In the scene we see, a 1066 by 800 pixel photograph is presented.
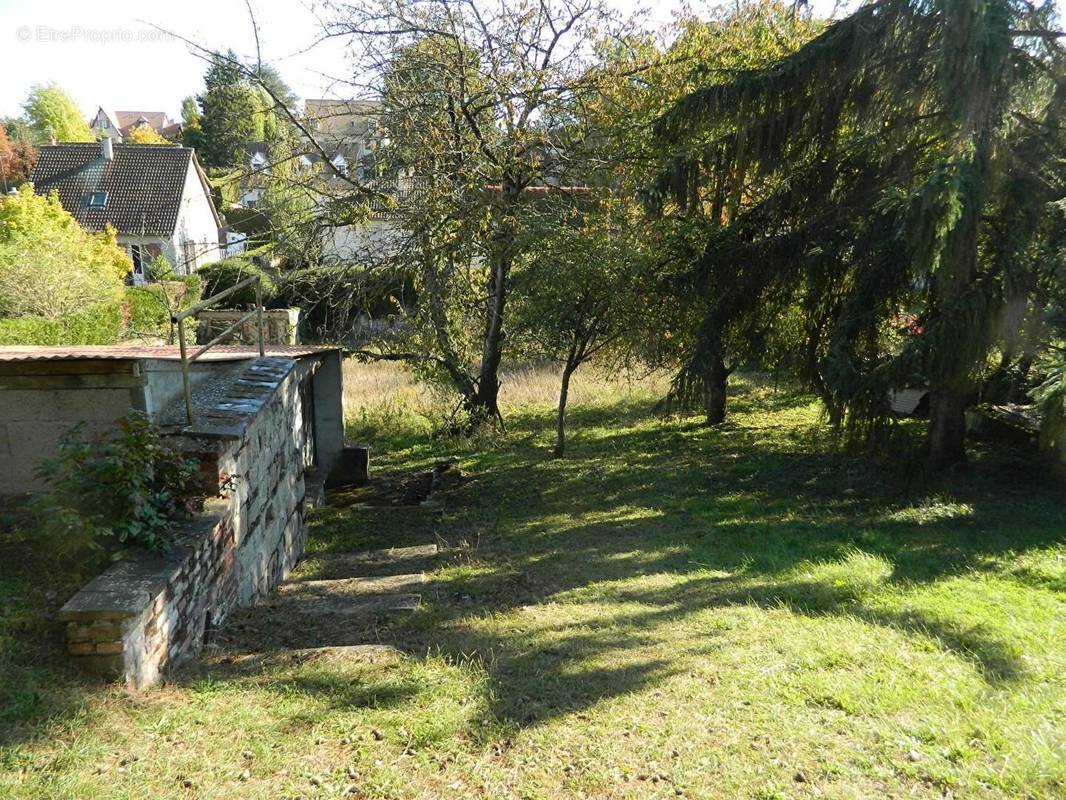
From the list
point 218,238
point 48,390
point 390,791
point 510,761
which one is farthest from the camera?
point 218,238

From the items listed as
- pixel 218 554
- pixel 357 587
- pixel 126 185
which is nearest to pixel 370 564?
pixel 357 587

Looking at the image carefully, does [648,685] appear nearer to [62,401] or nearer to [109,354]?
[109,354]

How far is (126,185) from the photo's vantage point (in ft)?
106

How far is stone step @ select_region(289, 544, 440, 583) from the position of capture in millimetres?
7391

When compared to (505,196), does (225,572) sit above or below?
below

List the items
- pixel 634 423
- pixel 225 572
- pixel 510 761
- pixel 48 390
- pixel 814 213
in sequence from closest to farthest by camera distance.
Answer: pixel 510 761, pixel 225 572, pixel 48 390, pixel 814 213, pixel 634 423

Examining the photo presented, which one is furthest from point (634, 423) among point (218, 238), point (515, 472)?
point (218, 238)

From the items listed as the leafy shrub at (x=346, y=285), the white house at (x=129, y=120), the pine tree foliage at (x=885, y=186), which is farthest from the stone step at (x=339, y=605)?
the white house at (x=129, y=120)

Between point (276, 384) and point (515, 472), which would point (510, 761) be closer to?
point (276, 384)

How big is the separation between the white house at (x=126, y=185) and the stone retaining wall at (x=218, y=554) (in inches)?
1026

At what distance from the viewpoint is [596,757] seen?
11.4 ft

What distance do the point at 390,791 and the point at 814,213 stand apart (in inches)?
360

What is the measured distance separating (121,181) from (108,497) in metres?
33.7

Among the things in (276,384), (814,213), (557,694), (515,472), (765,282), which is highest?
(814,213)
